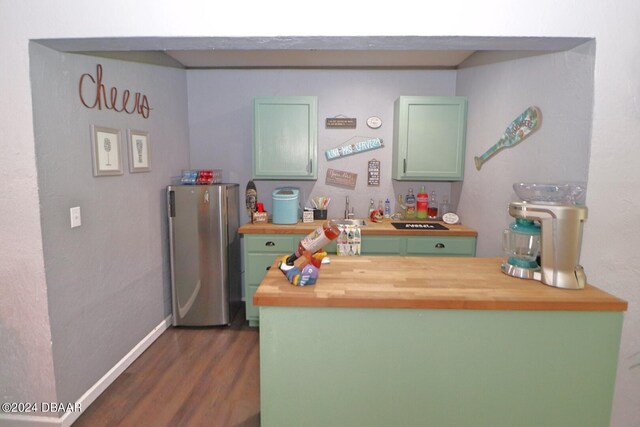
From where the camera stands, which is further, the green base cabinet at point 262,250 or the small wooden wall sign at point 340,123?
the small wooden wall sign at point 340,123

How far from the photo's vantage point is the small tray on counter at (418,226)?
3232mm

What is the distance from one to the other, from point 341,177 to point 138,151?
74.0 inches

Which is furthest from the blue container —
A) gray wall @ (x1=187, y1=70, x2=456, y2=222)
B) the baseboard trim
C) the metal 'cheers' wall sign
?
the baseboard trim

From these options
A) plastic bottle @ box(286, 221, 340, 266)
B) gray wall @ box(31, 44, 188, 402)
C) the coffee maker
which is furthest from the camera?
gray wall @ box(31, 44, 188, 402)

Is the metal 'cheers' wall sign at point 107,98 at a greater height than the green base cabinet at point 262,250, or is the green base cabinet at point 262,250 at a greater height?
the metal 'cheers' wall sign at point 107,98

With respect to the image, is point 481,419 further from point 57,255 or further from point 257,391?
point 57,255

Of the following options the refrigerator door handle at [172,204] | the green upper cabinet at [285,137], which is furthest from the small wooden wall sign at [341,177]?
the refrigerator door handle at [172,204]

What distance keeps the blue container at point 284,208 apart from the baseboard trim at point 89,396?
138 cm

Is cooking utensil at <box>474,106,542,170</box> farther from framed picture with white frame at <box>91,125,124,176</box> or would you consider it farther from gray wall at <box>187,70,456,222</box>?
framed picture with white frame at <box>91,125,124,176</box>

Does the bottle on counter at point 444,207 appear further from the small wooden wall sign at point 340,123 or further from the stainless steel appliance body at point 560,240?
the stainless steel appliance body at point 560,240

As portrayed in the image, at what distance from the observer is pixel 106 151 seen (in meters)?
2.37

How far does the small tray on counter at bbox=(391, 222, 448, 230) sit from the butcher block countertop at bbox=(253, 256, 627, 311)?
4.57ft

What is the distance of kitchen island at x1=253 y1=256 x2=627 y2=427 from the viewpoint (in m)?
1.48

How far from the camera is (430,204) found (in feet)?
12.3
